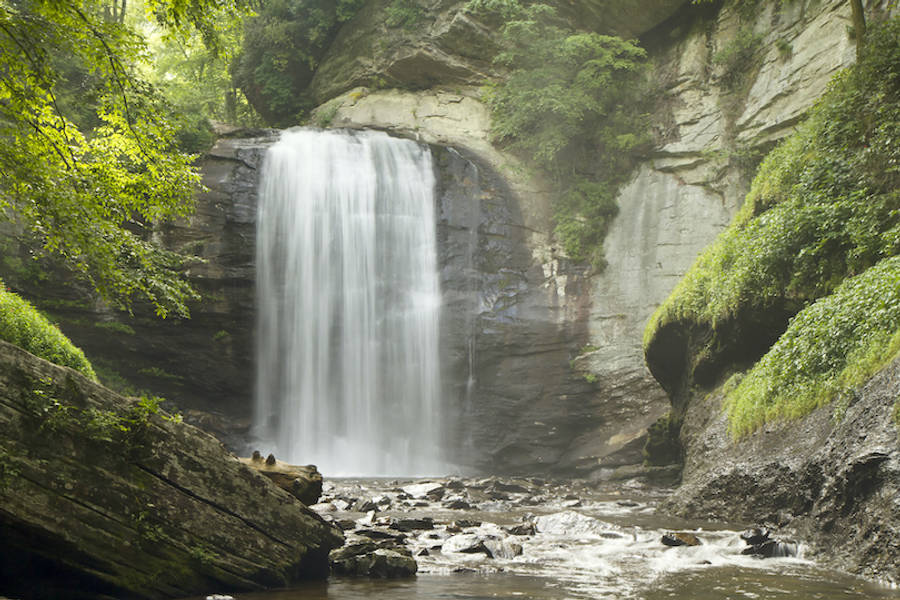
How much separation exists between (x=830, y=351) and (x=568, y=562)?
437 cm

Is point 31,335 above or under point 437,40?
under

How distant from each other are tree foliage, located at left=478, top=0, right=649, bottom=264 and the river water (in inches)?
504

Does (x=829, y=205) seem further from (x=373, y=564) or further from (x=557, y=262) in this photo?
(x=557, y=262)

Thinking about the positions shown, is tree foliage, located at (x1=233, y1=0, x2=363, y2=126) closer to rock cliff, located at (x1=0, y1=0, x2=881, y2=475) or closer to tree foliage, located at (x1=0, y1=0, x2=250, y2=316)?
rock cliff, located at (x1=0, y1=0, x2=881, y2=475)

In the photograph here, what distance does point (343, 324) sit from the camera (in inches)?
779

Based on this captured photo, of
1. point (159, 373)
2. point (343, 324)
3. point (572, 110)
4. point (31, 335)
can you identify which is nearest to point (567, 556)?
point (31, 335)

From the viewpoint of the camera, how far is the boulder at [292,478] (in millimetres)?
6273

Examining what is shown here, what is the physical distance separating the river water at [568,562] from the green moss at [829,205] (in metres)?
4.10

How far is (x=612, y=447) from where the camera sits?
17.7 metres

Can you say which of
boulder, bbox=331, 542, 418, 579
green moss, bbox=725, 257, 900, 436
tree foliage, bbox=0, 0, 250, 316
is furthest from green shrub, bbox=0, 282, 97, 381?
green moss, bbox=725, 257, 900, 436

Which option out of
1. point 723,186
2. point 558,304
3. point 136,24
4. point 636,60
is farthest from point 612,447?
point 136,24

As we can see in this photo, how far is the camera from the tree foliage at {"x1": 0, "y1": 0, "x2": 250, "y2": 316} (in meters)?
5.42

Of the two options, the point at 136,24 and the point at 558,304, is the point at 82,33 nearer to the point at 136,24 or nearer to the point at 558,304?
the point at 558,304

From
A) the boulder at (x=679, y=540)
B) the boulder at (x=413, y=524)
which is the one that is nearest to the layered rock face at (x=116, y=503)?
the boulder at (x=413, y=524)
